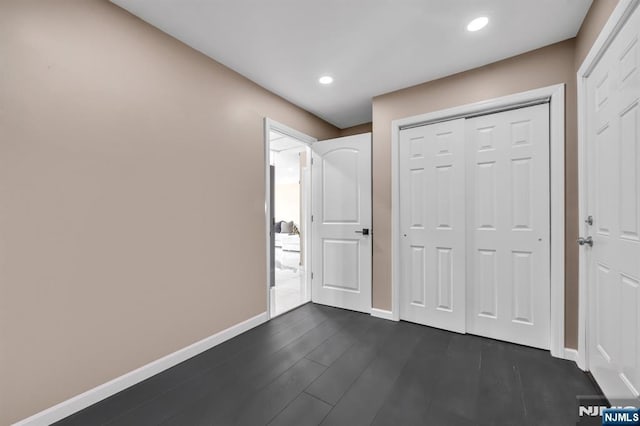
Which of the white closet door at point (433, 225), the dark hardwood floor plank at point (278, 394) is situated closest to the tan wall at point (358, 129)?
the white closet door at point (433, 225)

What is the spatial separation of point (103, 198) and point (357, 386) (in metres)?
2.06

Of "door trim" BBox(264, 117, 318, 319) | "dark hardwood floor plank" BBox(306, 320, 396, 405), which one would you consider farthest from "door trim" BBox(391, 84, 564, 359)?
"door trim" BBox(264, 117, 318, 319)

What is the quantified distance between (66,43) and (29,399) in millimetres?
1986

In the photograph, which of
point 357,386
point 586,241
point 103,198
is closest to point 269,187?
point 103,198

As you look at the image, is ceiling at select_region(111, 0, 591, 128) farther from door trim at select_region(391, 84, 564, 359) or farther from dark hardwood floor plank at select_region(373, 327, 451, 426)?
dark hardwood floor plank at select_region(373, 327, 451, 426)

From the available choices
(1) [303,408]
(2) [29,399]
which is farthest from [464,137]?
(2) [29,399]

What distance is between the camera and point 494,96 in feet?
7.88

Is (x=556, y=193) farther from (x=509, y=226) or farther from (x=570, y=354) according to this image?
(x=570, y=354)

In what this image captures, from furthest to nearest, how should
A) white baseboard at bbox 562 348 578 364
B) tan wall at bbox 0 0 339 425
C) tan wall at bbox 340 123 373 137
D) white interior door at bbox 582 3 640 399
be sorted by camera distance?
tan wall at bbox 340 123 373 137 < white baseboard at bbox 562 348 578 364 < tan wall at bbox 0 0 339 425 < white interior door at bbox 582 3 640 399

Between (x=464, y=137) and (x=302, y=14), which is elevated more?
(x=302, y=14)

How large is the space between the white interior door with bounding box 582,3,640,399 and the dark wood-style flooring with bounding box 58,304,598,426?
1.12 ft

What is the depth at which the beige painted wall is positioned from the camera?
2061 millimetres

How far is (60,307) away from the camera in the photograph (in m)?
1.53

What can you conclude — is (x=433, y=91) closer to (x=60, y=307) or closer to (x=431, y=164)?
(x=431, y=164)
